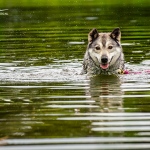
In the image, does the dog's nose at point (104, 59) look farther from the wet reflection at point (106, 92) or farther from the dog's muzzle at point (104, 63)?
the wet reflection at point (106, 92)

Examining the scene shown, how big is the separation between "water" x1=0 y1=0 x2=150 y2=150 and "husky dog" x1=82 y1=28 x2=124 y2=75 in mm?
425

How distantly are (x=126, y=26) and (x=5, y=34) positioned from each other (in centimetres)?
840

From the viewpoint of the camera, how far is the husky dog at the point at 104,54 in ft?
37.0

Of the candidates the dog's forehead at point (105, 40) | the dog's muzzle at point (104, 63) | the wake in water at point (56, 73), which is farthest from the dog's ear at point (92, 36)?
the wake in water at point (56, 73)

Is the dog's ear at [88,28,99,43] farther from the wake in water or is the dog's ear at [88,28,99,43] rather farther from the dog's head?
the wake in water

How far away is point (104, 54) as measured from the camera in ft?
36.4

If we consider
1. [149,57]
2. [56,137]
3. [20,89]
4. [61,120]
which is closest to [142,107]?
[61,120]

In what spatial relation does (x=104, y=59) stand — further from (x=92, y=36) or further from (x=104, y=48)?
(x=92, y=36)

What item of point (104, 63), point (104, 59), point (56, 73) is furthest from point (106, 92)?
point (56, 73)

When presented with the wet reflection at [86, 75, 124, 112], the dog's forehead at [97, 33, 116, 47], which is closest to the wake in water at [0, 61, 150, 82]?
the wet reflection at [86, 75, 124, 112]

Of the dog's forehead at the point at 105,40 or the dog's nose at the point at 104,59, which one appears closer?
the dog's nose at the point at 104,59

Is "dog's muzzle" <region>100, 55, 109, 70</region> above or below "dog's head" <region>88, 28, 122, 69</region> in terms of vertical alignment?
below

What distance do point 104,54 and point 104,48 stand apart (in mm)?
261

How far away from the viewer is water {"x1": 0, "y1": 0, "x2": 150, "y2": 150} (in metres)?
5.73
